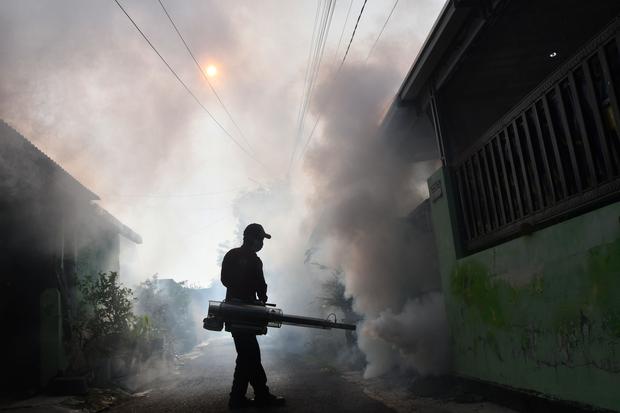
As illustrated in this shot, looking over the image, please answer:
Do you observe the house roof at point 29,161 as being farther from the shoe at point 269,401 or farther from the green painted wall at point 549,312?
the green painted wall at point 549,312

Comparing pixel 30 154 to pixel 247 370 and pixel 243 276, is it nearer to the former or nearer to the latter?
pixel 243 276

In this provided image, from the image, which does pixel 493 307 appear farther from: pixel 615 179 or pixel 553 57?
pixel 553 57

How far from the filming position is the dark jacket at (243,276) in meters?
5.15

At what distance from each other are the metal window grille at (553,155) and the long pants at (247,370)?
2862 mm

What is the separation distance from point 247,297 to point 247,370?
77 cm

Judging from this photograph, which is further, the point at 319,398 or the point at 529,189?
the point at 319,398

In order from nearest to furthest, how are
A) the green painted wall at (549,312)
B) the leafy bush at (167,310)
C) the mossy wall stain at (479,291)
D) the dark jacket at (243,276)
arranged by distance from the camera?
1. the green painted wall at (549,312)
2. the mossy wall stain at (479,291)
3. the dark jacket at (243,276)
4. the leafy bush at (167,310)

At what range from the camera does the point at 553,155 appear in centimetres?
429

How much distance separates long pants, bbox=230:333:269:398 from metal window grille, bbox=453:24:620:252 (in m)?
2.86

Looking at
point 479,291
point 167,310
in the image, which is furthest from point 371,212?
point 167,310

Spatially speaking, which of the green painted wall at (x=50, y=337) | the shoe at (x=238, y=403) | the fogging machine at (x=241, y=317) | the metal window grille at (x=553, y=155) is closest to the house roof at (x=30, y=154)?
the green painted wall at (x=50, y=337)

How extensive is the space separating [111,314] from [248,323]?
15.3 feet

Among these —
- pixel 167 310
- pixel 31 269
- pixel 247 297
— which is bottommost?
pixel 247 297

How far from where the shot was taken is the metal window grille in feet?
11.4
